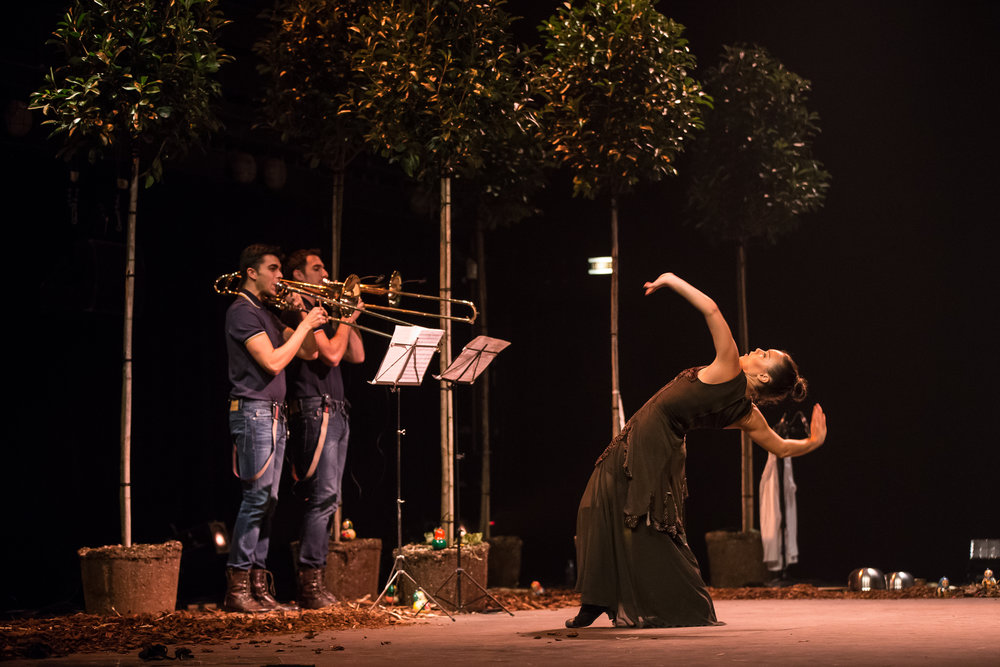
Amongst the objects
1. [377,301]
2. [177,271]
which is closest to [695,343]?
[377,301]

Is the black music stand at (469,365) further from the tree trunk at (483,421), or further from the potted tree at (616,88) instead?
the tree trunk at (483,421)

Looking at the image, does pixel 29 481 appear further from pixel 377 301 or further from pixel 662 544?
pixel 662 544

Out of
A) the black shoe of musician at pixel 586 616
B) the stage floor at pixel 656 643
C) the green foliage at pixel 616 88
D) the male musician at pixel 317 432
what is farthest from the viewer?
the green foliage at pixel 616 88

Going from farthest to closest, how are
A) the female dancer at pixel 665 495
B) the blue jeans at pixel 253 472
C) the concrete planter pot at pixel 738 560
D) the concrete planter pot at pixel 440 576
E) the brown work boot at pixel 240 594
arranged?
the concrete planter pot at pixel 738 560 → the concrete planter pot at pixel 440 576 → the blue jeans at pixel 253 472 → the brown work boot at pixel 240 594 → the female dancer at pixel 665 495

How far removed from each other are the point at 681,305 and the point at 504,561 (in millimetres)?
2801

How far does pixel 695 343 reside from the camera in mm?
9664

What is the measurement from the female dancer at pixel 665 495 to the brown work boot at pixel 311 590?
1.81m

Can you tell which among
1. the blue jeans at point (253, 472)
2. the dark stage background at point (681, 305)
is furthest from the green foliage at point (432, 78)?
the dark stage background at point (681, 305)

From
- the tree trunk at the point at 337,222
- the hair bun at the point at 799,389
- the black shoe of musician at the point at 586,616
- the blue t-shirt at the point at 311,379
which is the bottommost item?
the black shoe of musician at the point at 586,616

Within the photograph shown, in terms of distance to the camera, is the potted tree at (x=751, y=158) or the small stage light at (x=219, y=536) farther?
the potted tree at (x=751, y=158)

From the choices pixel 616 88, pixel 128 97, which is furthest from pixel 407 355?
pixel 616 88

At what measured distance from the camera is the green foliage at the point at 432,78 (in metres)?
5.98

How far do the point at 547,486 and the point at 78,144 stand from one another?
573 centimetres

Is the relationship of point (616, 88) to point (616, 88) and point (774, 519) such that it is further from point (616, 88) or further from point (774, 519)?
point (774, 519)
